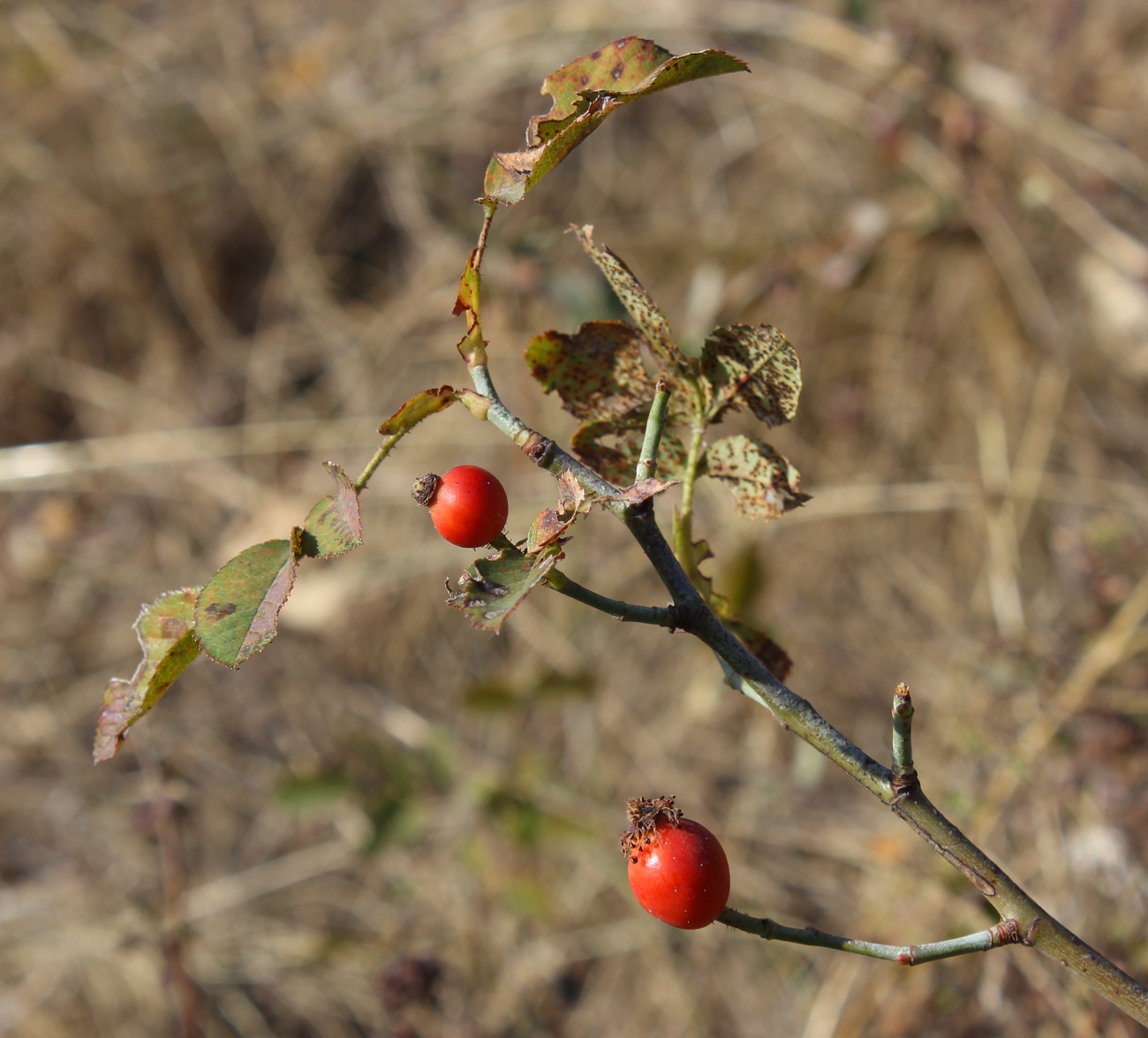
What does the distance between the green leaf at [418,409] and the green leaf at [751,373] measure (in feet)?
0.82

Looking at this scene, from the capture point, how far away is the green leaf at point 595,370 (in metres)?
0.92

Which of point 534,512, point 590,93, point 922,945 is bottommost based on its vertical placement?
point 534,512

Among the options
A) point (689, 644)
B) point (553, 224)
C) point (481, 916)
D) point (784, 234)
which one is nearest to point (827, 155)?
point (784, 234)

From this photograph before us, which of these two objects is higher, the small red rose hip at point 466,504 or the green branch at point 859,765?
the small red rose hip at point 466,504

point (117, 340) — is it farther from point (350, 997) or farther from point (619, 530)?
point (350, 997)

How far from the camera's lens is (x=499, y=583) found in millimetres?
683

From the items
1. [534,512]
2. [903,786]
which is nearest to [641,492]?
[903,786]

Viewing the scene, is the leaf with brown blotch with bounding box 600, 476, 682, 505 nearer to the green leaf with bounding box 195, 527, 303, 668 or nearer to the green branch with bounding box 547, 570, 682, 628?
the green branch with bounding box 547, 570, 682, 628

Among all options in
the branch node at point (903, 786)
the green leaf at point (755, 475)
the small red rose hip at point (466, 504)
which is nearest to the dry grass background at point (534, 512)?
the green leaf at point (755, 475)

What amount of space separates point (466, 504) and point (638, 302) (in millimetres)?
220

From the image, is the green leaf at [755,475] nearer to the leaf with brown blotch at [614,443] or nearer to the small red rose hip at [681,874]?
the leaf with brown blotch at [614,443]

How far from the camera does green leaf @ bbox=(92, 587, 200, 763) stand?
2.53 feet

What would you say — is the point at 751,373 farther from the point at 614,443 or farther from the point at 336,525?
the point at 336,525

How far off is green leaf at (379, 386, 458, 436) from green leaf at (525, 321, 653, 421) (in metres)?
0.18
